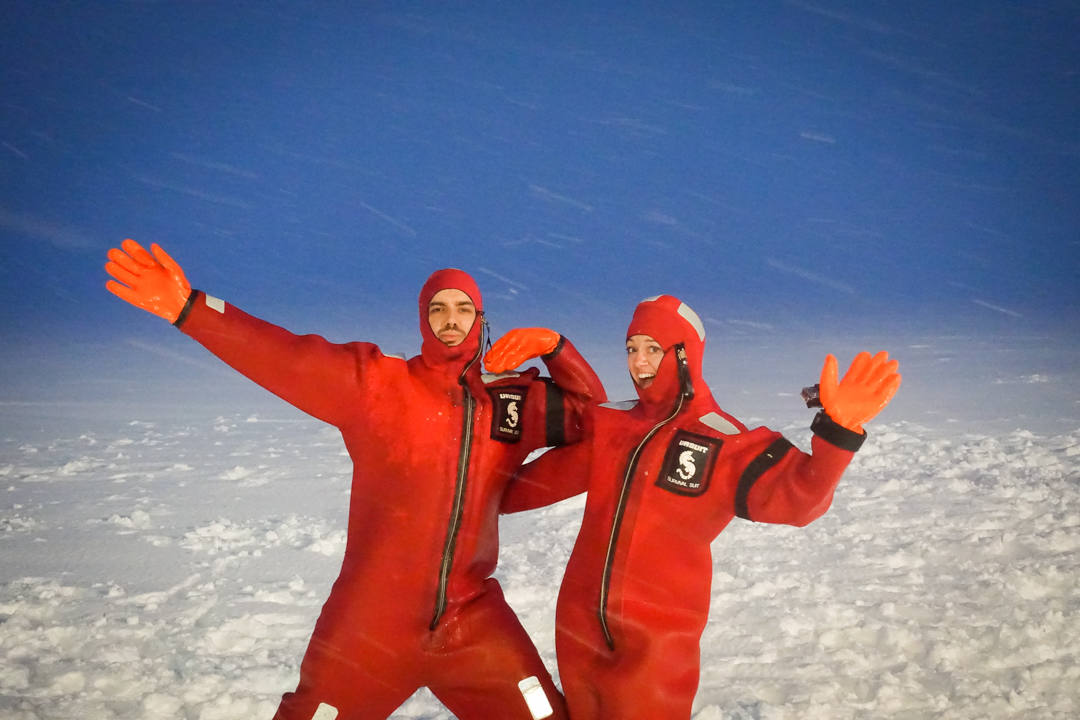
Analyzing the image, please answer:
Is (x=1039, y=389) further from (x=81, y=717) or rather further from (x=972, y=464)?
(x=81, y=717)

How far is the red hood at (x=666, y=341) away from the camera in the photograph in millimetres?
2699

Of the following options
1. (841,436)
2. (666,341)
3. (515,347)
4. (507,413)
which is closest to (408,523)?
(507,413)

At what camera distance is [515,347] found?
2895mm

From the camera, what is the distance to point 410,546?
2674mm

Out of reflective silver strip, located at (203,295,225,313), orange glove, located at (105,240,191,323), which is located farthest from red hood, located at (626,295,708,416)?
orange glove, located at (105,240,191,323)

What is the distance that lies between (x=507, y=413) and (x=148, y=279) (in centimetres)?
117

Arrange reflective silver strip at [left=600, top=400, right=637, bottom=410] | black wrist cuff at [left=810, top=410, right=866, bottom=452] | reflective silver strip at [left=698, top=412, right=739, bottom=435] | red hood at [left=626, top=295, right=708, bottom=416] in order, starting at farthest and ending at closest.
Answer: reflective silver strip at [left=600, top=400, right=637, bottom=410], red hood at [left=626, top=295, right=708, bottom=416], reflective silver strip at [left=698, top=412, right=739, bottom=435], black wrist cuff at [left=810, top=410, right=866, bottom=452]

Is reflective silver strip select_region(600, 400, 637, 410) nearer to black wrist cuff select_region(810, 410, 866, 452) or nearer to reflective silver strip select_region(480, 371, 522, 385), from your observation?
reflective silver strip select_region(480, 371, 522, 385)

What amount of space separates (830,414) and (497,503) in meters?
1.13

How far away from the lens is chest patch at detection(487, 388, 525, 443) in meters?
2.78

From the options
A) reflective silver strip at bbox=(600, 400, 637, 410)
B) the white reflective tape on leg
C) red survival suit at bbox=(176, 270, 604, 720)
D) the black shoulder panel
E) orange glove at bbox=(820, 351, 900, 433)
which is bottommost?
the white reflective tape on leg

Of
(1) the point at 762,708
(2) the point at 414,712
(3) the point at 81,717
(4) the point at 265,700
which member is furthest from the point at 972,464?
(3) the point at 81,717

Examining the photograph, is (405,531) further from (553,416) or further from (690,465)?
(690,465)

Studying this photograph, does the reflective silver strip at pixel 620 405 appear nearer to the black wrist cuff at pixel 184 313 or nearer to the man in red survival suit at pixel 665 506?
the man in red survival suit at pixel 665 506
